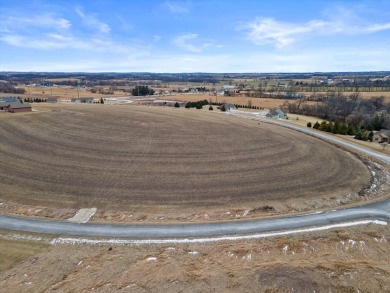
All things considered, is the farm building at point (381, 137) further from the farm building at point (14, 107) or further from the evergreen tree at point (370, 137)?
the farm building at point (14, 107)

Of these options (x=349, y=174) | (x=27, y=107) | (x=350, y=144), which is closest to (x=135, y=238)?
(x=349, y=174)

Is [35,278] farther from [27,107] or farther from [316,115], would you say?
[316,115]

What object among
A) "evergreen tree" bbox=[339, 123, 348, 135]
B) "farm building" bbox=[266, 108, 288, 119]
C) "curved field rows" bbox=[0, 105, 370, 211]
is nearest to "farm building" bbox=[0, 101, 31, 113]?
"curved field rows" bbox=[0, 105, 370, 211]

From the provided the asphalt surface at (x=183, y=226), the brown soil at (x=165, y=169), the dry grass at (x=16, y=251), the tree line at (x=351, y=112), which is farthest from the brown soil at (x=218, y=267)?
the tree line at (x=351, y=112)

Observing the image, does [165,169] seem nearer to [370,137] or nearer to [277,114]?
[370,137]

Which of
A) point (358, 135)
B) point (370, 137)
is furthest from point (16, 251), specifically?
point (370, 137)
